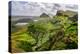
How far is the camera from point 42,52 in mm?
A: 1693

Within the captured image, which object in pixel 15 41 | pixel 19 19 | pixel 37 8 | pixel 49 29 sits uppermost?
pixel 37 8

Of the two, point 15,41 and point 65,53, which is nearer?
point 15,41

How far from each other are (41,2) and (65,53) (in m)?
0.65

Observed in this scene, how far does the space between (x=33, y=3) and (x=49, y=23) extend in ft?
0.94

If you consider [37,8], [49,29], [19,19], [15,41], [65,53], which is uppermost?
[37,8]

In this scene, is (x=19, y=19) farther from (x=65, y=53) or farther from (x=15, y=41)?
(x=65, y=53)

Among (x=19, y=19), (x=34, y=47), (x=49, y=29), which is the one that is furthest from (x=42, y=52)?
(x=19, y=19)

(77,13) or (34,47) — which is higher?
(77,13)

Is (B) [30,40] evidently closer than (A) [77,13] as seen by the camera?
Yes

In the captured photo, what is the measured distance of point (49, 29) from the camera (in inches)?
67.2

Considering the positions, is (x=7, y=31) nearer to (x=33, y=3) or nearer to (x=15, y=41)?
(x=15, y=41)

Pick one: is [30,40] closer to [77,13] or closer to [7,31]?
[7,31]

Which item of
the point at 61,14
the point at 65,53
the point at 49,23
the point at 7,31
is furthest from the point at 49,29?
the point at 7,31

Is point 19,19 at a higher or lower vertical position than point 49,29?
higher
